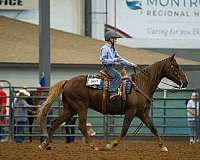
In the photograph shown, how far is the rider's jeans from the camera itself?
15344 millimetres

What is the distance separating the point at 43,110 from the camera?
51.4ft

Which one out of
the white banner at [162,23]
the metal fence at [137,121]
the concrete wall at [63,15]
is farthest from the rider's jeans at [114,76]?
the white banner at [162,23]

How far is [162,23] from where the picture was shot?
109ft

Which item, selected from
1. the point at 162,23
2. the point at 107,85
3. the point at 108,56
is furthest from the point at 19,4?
the point at 108,56

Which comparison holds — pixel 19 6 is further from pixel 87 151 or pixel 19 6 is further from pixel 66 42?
pixel 87 151

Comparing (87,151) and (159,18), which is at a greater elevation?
(159,18)

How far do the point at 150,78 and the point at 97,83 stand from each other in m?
1.07

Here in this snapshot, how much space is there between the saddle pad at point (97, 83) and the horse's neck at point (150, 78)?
245 millimetres

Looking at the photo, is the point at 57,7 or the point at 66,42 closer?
the point at 66,42

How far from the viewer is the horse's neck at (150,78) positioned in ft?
51.4

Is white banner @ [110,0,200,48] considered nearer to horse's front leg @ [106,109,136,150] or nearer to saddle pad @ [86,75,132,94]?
saddle pad @ [86,75,132,94]

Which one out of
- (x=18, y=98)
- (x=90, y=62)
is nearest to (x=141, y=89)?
(x=18, y=98)

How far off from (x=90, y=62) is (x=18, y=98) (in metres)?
5.63

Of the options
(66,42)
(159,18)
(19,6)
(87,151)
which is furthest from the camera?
(159,18)
